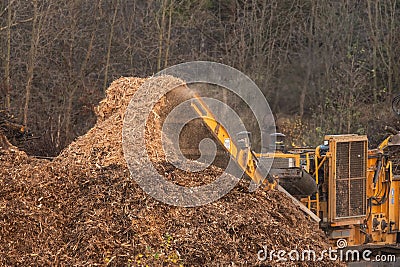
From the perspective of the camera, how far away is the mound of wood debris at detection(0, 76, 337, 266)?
6.75 metres

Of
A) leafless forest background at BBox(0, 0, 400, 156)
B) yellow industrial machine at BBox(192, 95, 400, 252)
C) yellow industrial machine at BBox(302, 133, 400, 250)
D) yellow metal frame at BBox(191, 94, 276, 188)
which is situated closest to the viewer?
yellow metal frame at BBox(191, 94, 276, 188)

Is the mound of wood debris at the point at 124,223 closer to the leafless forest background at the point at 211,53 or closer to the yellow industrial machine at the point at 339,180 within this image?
the yellow industrial machine at the point at 339,180

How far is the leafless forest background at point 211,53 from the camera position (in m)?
16.5

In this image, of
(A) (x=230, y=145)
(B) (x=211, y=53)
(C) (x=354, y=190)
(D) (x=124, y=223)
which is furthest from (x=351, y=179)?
(B) (x=211, y=53)

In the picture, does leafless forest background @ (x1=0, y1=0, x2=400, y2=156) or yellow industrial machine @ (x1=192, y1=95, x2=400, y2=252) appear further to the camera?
leafless forest background @ (x1=0, y1=0, x2=400, y2=156)

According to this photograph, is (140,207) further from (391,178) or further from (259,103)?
(259,103)

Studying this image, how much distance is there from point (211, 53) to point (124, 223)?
1575 cm

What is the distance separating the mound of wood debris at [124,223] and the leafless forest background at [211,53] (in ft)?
18.6

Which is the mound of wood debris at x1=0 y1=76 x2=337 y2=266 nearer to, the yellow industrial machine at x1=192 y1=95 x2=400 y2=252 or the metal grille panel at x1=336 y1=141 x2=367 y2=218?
the yellow industrial machine at x1=192 y1=95 x2=400 y2=252

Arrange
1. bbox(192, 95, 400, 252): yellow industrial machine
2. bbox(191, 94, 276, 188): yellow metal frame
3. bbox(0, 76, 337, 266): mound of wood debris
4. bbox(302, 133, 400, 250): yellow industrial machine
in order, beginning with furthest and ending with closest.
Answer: bbox(302, 133, 400, 250): yellow industrial machine < bbox(192, 95, 400, 252): yellow industrial machine < bbox(191, 94, 276, 188): yellow metal frame < bbox(0, 76, 337, 266): mound of wood debris

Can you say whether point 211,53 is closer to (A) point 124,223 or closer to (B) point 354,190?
(B) point 354,190

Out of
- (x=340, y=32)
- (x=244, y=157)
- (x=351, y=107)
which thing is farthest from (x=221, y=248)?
(x=340, y=32)

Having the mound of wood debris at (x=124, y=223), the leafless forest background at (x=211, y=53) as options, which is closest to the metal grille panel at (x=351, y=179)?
the mound of wood debris at (x=124, y=223)

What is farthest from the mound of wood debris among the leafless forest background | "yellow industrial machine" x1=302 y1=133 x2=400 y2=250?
the leafless forest background
